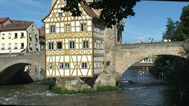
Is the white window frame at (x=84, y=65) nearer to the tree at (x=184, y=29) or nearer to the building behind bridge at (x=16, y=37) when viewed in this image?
the tree at (x=184, y=29)

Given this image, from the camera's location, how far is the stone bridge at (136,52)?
28797 millimetres

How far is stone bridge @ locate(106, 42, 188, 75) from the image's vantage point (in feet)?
94.5

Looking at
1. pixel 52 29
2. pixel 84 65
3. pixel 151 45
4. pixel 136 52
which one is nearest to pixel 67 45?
pixel 52 29

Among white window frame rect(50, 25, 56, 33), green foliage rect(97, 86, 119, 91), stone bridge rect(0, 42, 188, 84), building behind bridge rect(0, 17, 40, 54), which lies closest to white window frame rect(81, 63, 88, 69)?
green foliage rect(97, 86, 119, 91)

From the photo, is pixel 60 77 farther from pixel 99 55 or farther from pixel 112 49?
pixel 112 49

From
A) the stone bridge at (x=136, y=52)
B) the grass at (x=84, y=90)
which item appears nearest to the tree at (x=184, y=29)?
the stone bridge at (x=136, y=52)

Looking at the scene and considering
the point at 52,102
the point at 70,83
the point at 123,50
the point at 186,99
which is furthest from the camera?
the point at 123,50

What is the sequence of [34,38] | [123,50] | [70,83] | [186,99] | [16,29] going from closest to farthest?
[186,99] < [70,83] < [123,50] < [16,29] < [34,38]

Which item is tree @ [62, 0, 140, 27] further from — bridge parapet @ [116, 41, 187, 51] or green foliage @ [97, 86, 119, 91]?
bridge parapet @ [116, 41, 187, 51]

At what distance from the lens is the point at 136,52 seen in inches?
1187

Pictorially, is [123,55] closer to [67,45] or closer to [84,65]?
[84,65]

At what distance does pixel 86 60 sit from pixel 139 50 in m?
7.23

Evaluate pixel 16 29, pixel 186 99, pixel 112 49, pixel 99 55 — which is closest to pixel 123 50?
pixel 112 49

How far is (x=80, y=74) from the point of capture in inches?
1067
